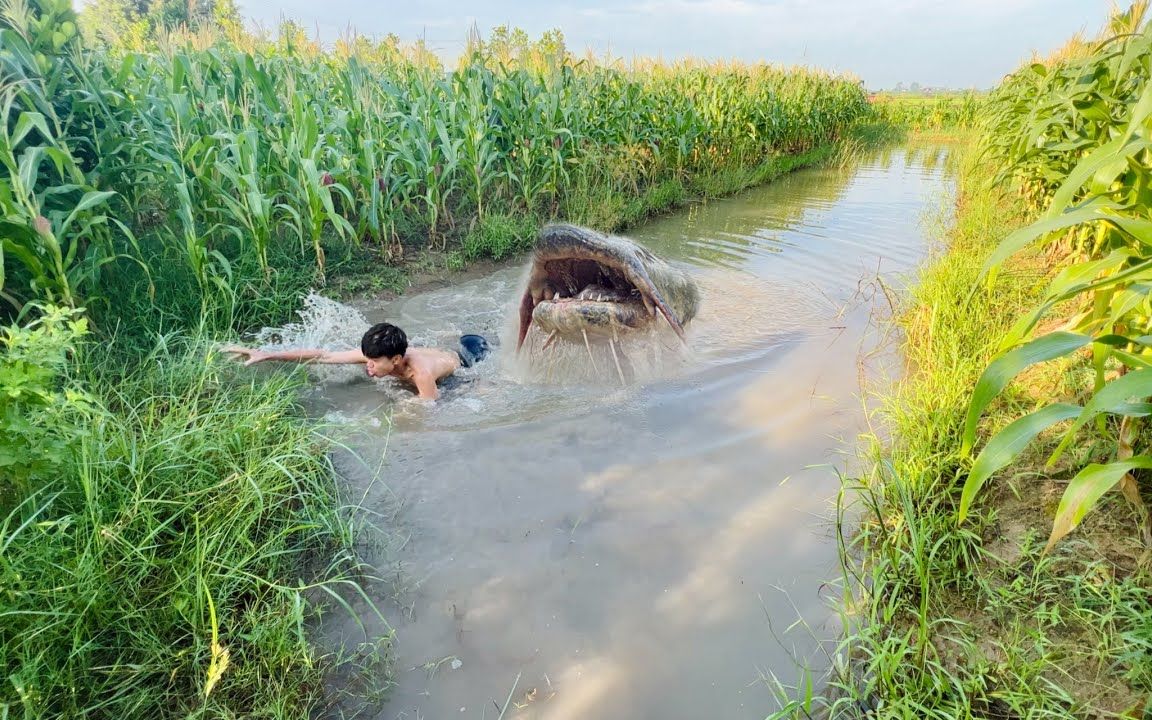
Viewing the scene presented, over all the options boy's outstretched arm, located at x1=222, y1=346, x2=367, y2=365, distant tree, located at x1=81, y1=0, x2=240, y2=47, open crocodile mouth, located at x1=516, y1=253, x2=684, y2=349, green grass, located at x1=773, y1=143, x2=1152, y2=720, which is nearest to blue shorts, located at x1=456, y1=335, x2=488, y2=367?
open crocodile mouth, located at x1=516, y1=253, x2=684, y2=349

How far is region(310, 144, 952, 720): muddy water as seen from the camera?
1.75 m

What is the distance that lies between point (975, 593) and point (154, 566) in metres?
2.52

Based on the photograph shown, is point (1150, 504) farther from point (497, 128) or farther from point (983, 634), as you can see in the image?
point (497, 128)

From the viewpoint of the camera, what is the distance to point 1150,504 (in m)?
1.81

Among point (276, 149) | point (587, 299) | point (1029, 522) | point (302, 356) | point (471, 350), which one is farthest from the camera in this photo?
point (276, 149)

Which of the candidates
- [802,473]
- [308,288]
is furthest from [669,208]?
[802,473]

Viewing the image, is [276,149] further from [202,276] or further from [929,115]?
[929,115]

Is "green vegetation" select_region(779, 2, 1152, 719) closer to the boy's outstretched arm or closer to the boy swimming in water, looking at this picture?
the boy swimming in water

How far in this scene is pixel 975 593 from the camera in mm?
1837

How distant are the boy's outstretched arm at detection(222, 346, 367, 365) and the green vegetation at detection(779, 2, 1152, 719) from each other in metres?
2.81

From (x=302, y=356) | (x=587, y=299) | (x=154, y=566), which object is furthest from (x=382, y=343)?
(x=154, y=566)

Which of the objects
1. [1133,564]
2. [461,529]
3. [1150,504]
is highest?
[1150,504]

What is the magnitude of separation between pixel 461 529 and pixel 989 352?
8.82 ft

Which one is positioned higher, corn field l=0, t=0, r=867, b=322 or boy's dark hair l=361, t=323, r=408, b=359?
corn field l=0, t=0, r=867, b=322
